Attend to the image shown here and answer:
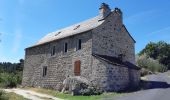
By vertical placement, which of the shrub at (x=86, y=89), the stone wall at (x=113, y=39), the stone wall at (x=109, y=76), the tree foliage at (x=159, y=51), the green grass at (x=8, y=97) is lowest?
the green grass at (x=8, y=97)

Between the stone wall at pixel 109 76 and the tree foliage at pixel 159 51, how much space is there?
34.3 m

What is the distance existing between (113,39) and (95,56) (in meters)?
4.42

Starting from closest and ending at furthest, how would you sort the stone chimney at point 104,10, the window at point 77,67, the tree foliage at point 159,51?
the window at point 77,67 < the stone chimney at point 104,10 < the tree foliage at point 159,51

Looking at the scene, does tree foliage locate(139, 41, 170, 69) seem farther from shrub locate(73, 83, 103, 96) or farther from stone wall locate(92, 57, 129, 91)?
shrub locate(73, 83, 103, 96)

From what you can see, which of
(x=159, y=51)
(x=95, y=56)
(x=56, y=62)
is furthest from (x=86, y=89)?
(x=159, y=51)

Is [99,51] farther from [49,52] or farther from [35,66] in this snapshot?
[35,66]

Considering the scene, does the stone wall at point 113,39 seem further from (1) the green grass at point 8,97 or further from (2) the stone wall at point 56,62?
(1) the green grass at point 8,97

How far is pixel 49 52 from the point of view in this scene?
3312cm

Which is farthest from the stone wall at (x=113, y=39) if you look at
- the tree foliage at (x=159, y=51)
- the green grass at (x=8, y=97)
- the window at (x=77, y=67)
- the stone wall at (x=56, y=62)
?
the tree foliage at (x=159, y=51)

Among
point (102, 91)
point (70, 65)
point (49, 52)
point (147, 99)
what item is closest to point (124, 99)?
point (147, 99)

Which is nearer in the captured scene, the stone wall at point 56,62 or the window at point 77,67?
the stone wall at point 56,62

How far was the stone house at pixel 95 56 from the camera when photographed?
24.3m

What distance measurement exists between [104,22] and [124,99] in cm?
1158

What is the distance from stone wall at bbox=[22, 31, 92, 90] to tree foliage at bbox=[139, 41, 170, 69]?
3206 cm
